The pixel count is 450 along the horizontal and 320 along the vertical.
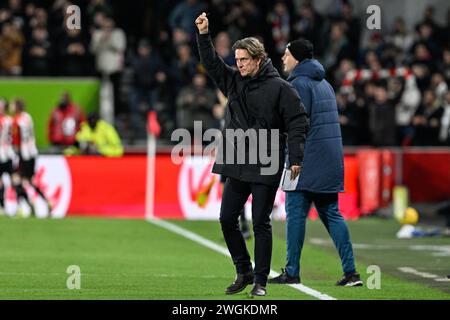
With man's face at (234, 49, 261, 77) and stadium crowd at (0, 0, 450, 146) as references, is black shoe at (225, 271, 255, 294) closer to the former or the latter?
man's face at (234, 49, 261, 77)

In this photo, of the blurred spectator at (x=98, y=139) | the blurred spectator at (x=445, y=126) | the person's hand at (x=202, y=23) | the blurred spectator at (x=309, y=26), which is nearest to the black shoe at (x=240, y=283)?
the person's hand at (x=202, y=23)

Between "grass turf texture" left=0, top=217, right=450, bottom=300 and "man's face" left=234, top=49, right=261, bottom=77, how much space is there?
188 centimetres

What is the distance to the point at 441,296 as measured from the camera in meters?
11.9

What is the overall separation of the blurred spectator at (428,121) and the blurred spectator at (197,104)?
172 inches

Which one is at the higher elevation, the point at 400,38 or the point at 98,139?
the point at 400,38

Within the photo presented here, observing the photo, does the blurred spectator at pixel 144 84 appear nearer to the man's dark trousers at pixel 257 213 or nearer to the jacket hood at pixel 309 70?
the jacket hood at pixel 309 70

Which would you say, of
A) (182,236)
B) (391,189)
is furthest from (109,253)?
(391,189)

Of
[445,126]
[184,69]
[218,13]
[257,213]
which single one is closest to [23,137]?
[184,69]

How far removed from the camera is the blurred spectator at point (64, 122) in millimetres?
27672

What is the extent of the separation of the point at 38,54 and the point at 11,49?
23.3 inches

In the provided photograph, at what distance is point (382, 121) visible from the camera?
2702cm

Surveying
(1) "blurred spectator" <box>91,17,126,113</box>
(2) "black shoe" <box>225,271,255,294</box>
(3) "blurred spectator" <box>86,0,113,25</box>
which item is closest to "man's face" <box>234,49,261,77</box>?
(2) "black shoe" <box>225,271,255,294</box>

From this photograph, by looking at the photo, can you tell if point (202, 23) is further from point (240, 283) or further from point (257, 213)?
point (240, 283)
